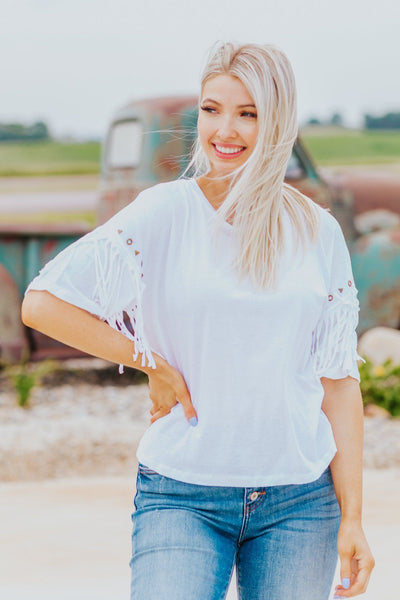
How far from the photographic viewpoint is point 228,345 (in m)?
1.47

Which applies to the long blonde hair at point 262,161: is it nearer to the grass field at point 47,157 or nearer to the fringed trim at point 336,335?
the fringed trim at point 336,335

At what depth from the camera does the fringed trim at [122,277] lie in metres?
1.48

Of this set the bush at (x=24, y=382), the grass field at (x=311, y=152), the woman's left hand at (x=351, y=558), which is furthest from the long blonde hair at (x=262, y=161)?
the grass field at (x=311, y=152)

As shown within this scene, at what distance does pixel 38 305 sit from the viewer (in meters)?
1.49

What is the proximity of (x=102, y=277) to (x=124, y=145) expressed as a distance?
5.13 metres

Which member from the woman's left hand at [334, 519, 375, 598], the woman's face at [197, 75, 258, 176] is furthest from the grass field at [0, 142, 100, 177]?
the woman's left hand at [334, 519, 375, 598]

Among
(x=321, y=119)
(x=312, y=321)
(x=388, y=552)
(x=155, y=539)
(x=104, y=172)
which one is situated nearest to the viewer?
(x=155, y=539)

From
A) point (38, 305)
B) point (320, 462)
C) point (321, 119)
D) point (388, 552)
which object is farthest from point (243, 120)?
point (321, 119)

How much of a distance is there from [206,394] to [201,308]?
0.15m

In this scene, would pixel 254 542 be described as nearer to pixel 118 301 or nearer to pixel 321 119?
pixel 118 301

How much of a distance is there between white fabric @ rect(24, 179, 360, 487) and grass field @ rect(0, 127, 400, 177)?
6224 mm

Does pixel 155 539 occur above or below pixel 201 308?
below

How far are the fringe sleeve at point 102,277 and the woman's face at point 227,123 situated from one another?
241 mm

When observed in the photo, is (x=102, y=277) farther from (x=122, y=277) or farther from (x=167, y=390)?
(x=167, y=390)
